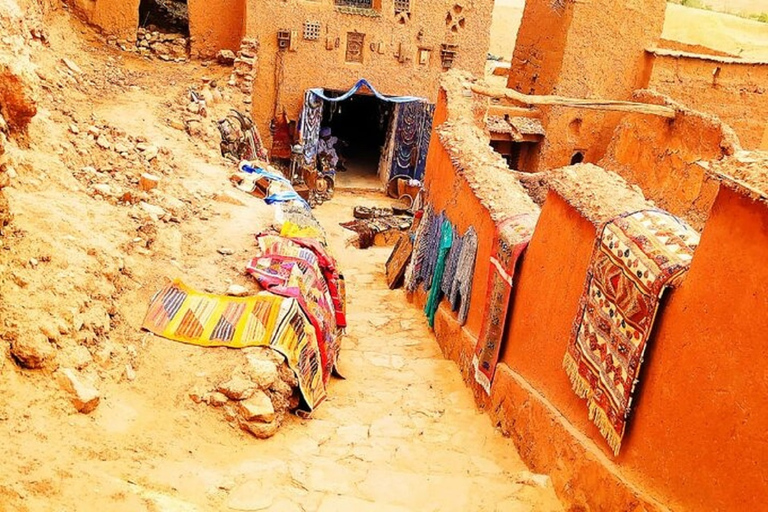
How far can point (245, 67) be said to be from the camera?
42.6ft

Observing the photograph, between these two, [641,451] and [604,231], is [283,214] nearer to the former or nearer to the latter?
[604,231]

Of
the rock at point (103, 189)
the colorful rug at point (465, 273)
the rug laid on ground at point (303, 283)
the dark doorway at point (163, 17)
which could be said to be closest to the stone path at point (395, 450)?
the rug laid on ground at point (303, 283)

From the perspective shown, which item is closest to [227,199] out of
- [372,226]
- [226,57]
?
[372,226]

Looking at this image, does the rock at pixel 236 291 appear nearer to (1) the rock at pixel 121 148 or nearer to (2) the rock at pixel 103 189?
(2) the rock at pixel 103 189

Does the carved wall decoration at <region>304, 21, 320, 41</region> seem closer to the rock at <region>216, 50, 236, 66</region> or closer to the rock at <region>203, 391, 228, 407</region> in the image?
the rock at <region>216, 50, 236, 66</region>

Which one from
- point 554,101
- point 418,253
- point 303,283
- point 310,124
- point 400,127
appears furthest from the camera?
point 400,127

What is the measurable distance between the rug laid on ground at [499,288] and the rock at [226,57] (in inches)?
371

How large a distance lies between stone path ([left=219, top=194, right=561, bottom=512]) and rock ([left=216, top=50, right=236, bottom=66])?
808 cm

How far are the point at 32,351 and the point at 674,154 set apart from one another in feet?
35.2

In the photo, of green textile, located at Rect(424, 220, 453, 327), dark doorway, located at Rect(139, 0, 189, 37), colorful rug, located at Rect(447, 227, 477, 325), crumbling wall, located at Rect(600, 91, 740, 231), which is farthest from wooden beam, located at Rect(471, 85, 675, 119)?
dark doorway, located at Rect(139, 0, 189, 37)

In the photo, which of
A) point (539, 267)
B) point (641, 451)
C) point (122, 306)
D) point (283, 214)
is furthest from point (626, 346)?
point (283, 214)

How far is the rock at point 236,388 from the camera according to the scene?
4.86m

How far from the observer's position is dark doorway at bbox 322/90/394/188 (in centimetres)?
1622

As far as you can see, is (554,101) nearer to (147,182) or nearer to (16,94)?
(147,182)
